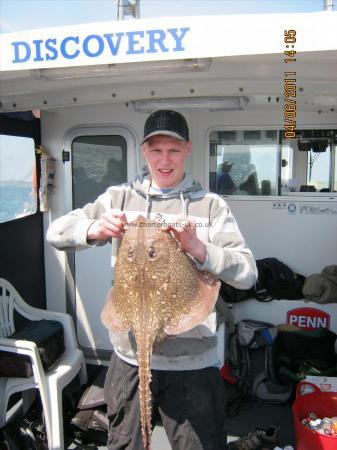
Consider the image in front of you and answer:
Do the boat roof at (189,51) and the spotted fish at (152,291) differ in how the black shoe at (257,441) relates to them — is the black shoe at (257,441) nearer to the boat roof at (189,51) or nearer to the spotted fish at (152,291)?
the spotted fish at (152,291)

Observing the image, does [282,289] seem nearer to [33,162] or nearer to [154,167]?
[154,167]

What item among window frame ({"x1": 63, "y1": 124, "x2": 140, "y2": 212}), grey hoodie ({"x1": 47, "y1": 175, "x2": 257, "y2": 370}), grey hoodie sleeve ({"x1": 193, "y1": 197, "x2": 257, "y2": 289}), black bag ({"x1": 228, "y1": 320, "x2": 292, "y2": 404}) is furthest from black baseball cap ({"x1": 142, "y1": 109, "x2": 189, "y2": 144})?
black bag ({"x1": 228, "y1": 320, "x2": 292, "y2": 404})

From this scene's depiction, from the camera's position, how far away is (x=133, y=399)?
7.77 feet

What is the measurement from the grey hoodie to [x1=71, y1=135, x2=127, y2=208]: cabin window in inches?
103

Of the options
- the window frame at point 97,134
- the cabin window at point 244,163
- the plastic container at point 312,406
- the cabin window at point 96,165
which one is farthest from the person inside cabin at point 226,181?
the plastic container at point 312,406

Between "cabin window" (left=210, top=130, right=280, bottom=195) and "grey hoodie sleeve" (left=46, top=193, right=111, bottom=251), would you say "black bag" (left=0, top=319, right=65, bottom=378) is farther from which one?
"cabin window" (left=210, top=130, right=280, bottom=195)

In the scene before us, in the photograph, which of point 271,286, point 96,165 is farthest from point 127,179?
point 271,286

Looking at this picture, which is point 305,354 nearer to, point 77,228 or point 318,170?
point 318,170

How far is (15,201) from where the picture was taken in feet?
16.5

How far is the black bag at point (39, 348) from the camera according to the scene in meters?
3.49

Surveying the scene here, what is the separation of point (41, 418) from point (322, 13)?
12.8 feet

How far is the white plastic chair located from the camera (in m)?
3.39

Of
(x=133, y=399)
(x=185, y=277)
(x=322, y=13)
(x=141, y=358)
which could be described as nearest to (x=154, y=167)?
(x=185, y=277)

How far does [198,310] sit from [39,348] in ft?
7.22
